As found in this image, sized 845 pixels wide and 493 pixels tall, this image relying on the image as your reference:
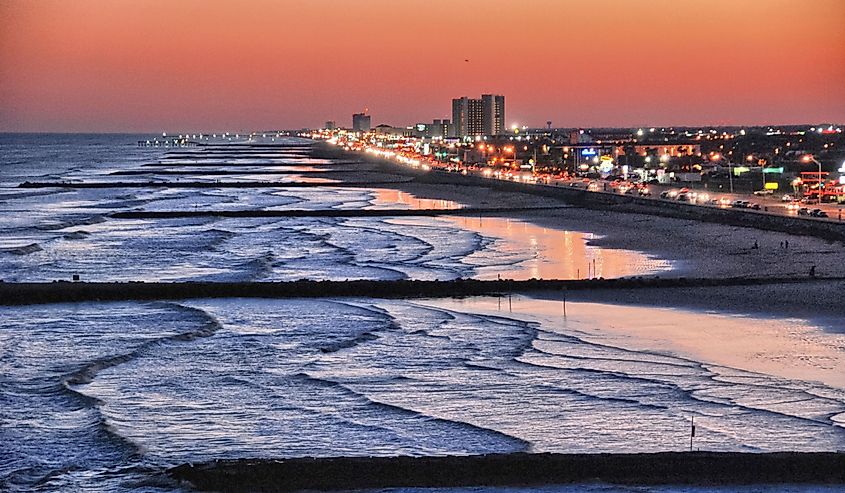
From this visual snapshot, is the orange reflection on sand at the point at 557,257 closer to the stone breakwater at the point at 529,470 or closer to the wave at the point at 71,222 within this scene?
the wave at the point at 71,222

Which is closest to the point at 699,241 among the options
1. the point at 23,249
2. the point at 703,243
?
the point at 703,243

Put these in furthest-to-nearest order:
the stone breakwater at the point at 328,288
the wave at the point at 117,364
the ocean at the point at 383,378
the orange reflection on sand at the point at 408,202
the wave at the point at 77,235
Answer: the orange reflection on sand at the point at 408,202 < the wave at the point at 77,235 < the stone breakwater at the point at 328,288 < the wave at the point at 117,364 < the ocean at the point at 383,378

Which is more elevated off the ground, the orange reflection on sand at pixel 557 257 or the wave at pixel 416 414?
the wave at pixel 416 414

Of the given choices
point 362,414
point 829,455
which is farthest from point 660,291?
point 829,455

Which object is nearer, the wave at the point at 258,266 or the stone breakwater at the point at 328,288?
the stone breakwater at the point at 328,288

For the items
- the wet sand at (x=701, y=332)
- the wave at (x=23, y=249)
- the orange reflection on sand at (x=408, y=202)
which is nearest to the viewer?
the wet sand at (x=701, y=332)

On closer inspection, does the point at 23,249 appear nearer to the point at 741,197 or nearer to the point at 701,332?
the point at 701,332

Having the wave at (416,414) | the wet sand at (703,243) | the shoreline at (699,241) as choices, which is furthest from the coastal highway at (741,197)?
the wave at (416,414)

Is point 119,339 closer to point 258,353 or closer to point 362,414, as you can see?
point 258,353
